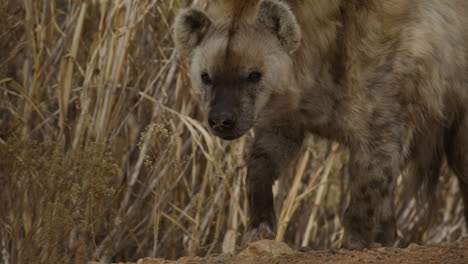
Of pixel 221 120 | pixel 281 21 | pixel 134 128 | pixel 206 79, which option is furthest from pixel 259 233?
pixel 134 128

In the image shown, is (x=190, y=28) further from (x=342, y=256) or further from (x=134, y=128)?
(x=342, y=256)

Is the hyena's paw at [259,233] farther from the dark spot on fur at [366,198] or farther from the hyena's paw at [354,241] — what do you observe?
the dark spot on fur at [366,198]

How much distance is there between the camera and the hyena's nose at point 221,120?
3664mm

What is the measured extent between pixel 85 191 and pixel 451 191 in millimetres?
3663

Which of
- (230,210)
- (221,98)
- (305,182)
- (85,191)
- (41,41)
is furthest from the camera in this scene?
(305,182)

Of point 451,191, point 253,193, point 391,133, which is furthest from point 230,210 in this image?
point 451,191

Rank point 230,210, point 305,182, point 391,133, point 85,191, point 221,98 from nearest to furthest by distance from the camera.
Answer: point 85,191 → point 221,98 → point 391,133 → point 230,210 → point 305,182

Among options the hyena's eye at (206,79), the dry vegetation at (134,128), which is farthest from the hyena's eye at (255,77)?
the dry vegetation at (134,128)

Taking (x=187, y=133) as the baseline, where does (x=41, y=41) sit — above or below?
above

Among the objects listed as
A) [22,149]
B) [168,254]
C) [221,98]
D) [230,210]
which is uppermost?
[221,98]

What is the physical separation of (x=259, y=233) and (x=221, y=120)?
2.14 ft

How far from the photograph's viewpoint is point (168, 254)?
16.7ft

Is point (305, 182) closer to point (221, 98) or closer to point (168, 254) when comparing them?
point (168, 254)

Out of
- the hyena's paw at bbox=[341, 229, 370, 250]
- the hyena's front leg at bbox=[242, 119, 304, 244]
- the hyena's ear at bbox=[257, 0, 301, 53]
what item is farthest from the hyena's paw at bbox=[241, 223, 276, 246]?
the hyena's ear at bbox=[257, 0, 301, 53]
